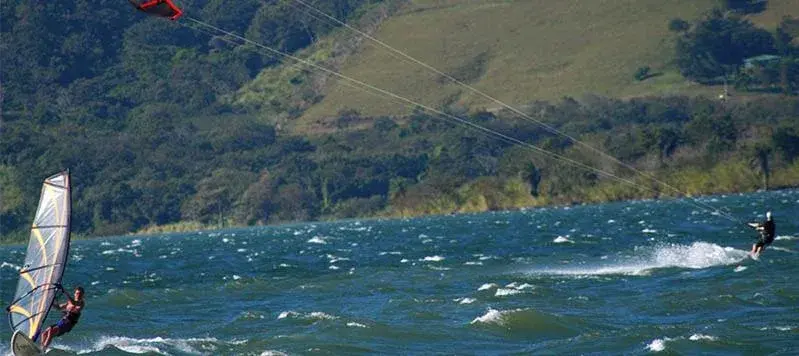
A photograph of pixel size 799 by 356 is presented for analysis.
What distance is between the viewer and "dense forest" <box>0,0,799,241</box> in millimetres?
111625

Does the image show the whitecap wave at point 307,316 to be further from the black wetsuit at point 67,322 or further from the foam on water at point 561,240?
the foam on water at point 561,240

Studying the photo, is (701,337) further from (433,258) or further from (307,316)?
(433,258)

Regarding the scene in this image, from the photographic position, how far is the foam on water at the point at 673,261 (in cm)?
3750

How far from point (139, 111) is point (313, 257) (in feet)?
400

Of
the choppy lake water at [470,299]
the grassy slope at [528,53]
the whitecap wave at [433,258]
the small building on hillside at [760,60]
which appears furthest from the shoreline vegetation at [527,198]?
the whitecap wave at [433,258]

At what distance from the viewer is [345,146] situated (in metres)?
145

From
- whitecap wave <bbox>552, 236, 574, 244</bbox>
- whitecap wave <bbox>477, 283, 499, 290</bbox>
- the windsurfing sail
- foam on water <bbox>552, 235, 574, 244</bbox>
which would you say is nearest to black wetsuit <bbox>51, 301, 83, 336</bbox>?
the windsurfing sail

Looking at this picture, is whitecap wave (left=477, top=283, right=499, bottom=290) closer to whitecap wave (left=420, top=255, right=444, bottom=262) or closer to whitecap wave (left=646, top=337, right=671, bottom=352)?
whitecap wave (left=646, top=337, right=671, bottom=352)

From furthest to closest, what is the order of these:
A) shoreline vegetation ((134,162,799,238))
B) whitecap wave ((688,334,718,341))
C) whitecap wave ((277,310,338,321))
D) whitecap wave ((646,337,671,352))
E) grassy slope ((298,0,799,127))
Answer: grassy slope ((298,0,799,127)), shoreline vegetation ((134,162,799,238)), whitecap wave ((277,310,338,321)), whitecap wave ((688,334,718,341)), whitecap wave ((646,337,671,352))

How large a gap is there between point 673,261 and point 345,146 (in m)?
107

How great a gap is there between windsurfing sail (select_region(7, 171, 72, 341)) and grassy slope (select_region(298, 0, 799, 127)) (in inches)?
4975

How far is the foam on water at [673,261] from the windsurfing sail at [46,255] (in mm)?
15910

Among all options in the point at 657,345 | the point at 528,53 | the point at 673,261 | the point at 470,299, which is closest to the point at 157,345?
the point at 470,299

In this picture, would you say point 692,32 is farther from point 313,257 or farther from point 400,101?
point 313,257
